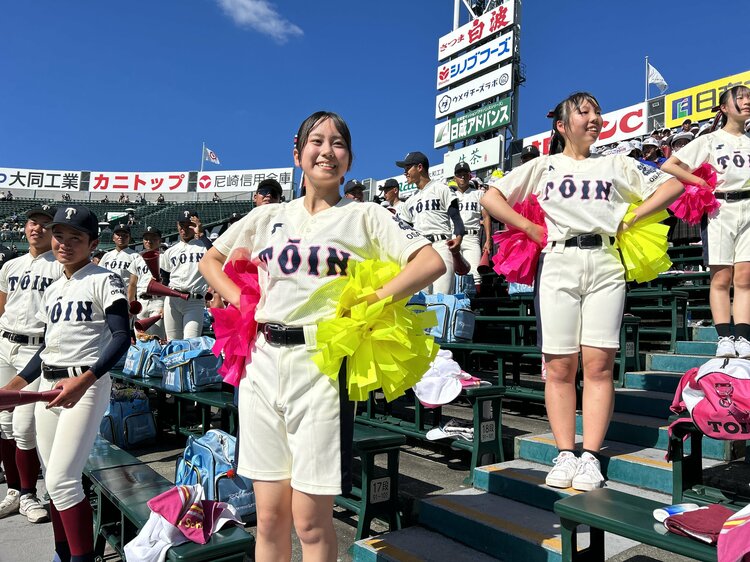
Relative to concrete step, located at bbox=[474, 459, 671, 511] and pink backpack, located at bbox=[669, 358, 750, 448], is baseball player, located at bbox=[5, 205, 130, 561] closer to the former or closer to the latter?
concrete step, located at bbox=[474, 459, 671, 511]

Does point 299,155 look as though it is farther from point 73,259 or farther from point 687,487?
point 687,487

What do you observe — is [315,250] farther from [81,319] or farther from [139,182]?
[139,182]

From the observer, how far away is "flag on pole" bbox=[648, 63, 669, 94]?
26.0 metres

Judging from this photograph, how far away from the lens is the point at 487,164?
79.5 ft

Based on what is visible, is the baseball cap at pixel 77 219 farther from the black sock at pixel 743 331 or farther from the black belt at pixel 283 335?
the black sock at pixel 743 331

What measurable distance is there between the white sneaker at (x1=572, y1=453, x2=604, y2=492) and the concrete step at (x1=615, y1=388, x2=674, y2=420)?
1.23 meters

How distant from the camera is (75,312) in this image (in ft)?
9.79

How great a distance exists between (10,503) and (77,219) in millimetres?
2445

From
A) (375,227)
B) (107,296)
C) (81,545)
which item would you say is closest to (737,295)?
(375,227)

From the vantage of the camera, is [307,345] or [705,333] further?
[705,333]

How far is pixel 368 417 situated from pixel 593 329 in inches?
96.4

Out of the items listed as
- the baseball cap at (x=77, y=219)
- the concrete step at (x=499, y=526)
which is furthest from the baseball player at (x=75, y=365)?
the concrete step at (x=499, y=526)

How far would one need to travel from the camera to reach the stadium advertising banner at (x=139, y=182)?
4597 centimetres

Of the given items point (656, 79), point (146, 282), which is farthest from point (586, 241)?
point (656, 79)
